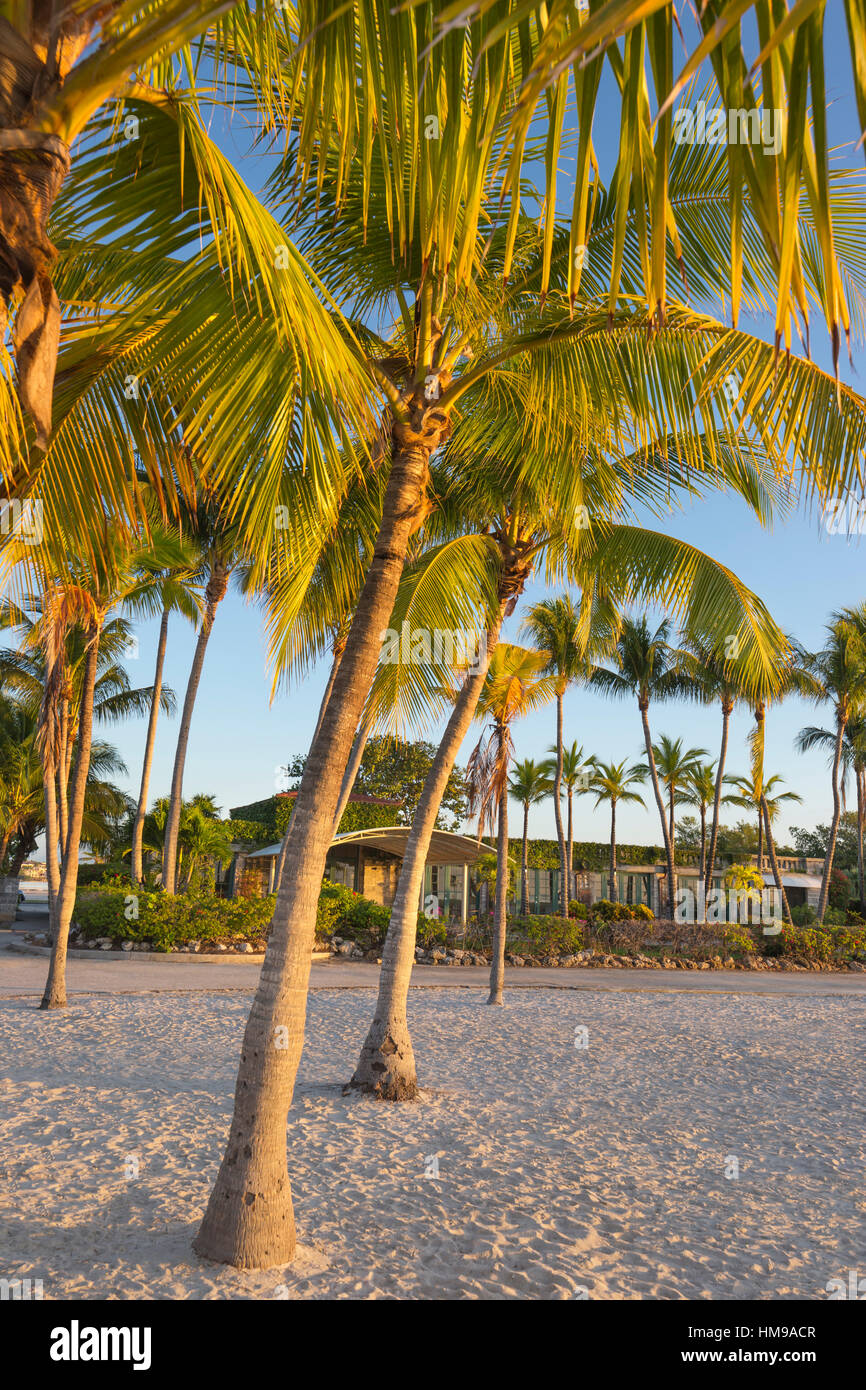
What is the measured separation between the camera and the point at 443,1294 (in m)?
3.94

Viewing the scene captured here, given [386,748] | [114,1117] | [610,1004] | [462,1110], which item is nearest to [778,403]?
[462,1110]

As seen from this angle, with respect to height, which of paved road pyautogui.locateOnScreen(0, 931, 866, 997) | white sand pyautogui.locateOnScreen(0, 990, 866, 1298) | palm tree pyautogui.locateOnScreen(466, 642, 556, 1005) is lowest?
paved road pyautogui.locateOnScreen(0, 931, 866, 997)

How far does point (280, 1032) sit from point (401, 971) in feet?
12.0

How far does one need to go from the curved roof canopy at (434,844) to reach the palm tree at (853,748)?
19.2 meters

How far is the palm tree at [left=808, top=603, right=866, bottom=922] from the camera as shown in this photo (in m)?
33.3

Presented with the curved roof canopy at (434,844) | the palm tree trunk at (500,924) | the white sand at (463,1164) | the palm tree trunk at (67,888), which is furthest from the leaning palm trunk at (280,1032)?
the curved roof canopy at (434,844)

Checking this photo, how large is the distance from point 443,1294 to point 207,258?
4.39 meters

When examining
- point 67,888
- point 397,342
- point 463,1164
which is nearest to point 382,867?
point 67,888

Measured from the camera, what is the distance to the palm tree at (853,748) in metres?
37.4

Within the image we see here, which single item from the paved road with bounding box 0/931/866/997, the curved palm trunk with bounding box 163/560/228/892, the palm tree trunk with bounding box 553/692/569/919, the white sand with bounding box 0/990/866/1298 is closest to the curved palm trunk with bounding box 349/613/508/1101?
the white sand with bounding box 0/990/866/1298

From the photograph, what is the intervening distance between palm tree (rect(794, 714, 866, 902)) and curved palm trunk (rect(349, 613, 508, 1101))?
30.7 metres

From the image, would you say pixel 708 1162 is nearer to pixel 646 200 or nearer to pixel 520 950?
pixel 646 200

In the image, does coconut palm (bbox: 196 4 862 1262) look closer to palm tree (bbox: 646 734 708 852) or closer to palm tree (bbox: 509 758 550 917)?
palm tree (bbox: 509 758 550 917)
